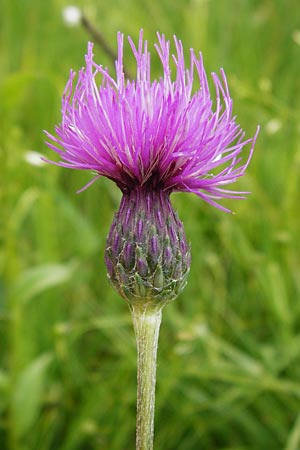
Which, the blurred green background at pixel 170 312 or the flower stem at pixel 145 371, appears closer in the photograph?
the flower stem at pixel 145 371

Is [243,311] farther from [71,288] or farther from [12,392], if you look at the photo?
[12,392]

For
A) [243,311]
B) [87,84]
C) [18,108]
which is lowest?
[243,311]

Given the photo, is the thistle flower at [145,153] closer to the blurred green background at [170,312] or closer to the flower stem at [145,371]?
the flower stem at [145,371]

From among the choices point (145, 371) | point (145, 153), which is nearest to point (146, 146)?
point (145, 153)

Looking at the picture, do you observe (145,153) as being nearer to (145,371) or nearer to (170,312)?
(145,371)

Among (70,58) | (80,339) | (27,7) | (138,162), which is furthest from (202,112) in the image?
(27,7)

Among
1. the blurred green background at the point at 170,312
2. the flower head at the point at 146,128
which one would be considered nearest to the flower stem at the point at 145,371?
the flower head at the point at 146,128
